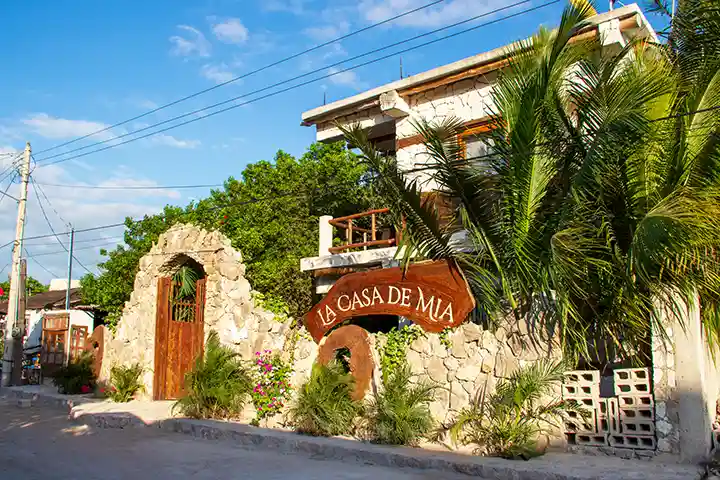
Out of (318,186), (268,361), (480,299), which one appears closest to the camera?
(480,299)

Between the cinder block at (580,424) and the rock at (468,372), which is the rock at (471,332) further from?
the cinder block at (580,424)

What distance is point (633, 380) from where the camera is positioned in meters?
8.50

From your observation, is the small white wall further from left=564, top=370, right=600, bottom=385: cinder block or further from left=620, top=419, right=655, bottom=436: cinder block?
left=620, top=419, right=655, bottom=436: cinder block

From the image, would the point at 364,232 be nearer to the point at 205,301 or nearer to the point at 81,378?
the point at 205,301

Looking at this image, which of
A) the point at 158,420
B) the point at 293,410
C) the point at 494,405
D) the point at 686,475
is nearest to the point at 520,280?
the point at 494,405

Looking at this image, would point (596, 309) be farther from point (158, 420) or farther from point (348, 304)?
point (158, 420)

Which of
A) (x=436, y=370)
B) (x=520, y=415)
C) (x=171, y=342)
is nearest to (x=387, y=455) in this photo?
(x=436, y=370)

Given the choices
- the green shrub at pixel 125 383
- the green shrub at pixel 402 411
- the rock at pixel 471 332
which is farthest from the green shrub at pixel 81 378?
the rock at pixel 471 332

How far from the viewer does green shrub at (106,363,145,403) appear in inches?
589

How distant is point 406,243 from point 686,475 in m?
5.15

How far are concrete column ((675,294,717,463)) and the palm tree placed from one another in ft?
1.17

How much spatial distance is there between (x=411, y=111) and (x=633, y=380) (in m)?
8.58

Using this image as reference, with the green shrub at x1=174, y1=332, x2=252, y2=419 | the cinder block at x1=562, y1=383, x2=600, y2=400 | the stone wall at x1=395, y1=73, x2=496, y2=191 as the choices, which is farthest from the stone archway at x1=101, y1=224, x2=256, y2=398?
the cinder block at x1=562, y1=383, x2=600, y2=400

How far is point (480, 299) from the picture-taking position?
33.4 ft
